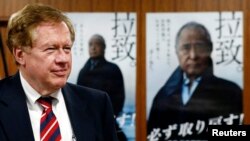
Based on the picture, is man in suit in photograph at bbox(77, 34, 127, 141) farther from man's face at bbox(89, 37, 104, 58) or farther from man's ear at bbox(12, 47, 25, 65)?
man's ear at bbox(12, 47, 25, 65)

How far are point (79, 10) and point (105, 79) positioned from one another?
530mm

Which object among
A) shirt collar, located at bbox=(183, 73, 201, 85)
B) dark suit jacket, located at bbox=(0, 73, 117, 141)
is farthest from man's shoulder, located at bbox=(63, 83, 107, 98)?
shirt collar, located at bbox=(183, 73, 201, 85)

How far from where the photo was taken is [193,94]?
300cm

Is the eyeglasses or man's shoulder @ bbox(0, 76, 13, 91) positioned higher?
man's shoulder @ bbox(0, 76, 13, 91)

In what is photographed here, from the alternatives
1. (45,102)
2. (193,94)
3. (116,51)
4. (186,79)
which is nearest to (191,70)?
Answer: (186,79)

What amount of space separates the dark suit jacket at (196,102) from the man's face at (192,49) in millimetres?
73

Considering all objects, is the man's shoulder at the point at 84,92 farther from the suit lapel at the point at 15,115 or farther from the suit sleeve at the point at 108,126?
the suit lapel at the point at 15,115

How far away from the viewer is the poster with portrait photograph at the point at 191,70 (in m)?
2.96

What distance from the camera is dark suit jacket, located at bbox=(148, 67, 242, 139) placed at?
2.98 metres

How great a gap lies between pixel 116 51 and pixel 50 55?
1.81m

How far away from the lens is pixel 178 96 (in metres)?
3.00

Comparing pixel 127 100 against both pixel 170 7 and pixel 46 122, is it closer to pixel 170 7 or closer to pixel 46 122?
pixel 170 7

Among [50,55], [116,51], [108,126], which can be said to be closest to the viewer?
[50,55]

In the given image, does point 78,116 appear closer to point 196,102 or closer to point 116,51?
point 116,51
